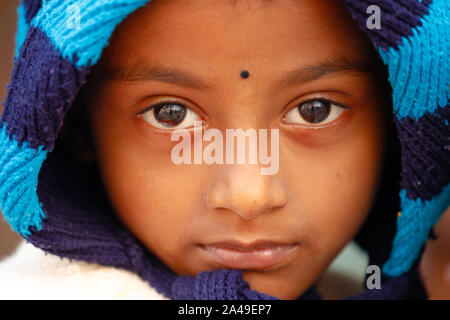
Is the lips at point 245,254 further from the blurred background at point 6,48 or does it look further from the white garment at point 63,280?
the blurred background at point 6,48

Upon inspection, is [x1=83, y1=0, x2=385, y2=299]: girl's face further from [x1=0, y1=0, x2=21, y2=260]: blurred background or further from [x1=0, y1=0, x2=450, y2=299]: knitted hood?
[x1=0, y1=0, x2=21, y2=260]: blurred background

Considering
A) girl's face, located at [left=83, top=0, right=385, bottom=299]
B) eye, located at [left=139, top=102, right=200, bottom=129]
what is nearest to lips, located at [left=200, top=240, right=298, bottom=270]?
girl's face, located at [left=83, top=0, right=385, bottom=299]

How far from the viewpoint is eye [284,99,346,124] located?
0.77 meters

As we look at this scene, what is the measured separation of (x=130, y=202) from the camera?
2.66ft

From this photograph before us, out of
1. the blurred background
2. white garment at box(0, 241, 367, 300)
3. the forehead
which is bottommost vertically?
the blurred background

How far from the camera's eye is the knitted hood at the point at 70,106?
0.68 meters

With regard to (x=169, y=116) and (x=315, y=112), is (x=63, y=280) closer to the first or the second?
(x=169, y=116)

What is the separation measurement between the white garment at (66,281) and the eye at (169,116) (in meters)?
0.22

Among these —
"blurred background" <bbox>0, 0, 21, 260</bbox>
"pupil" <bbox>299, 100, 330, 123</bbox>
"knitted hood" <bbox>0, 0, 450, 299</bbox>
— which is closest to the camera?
"knitted hood" <bbox>0, 0, 450, 299</bbox>

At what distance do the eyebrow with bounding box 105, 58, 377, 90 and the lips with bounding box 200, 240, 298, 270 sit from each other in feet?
0.73

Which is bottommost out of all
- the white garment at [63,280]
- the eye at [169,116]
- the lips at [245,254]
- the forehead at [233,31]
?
the white garment at [63,280]

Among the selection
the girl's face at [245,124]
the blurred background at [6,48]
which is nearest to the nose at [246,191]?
the girl's face at [245,124]
